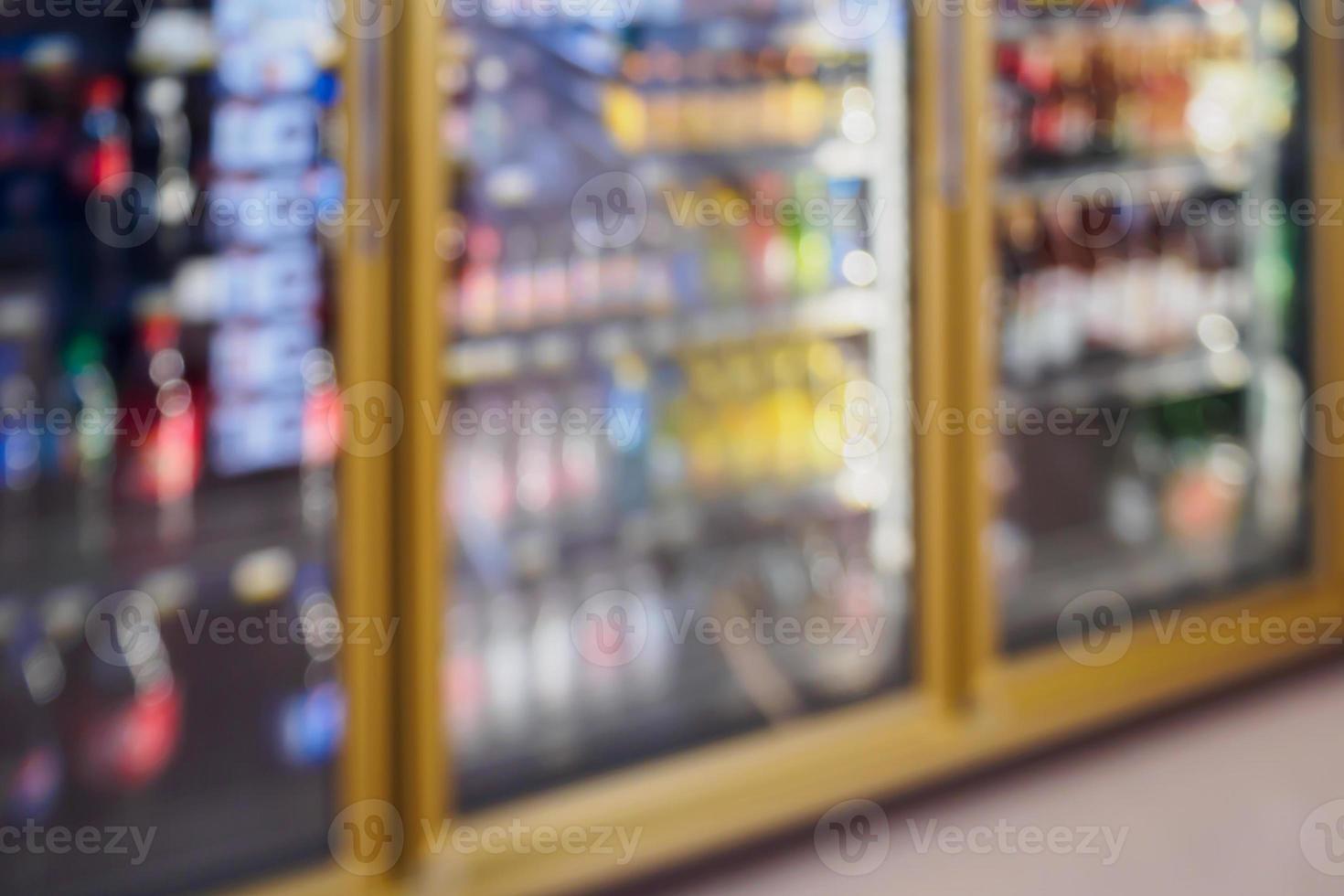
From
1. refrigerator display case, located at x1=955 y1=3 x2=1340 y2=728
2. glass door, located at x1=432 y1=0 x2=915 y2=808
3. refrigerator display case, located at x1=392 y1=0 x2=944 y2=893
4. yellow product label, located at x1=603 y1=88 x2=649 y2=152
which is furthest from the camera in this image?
refrigerator display case, located at x1=955 y1=3 x2=1340 y2=728

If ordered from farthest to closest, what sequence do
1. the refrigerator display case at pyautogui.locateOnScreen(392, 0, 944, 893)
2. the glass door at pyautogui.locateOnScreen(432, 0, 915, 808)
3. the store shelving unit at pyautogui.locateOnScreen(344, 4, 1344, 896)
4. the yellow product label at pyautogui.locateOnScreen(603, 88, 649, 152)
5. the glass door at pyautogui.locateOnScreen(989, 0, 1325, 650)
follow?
the glass door at pyautogui.locateOnScreen(989, 0, 1325, 650)
the yellow product label at pyautogui.locateOnScreen(603, 88, 649, 152)
the glass door at pyautogui.locateOnScreen(432, 0, 915, 808)
the refrigerator display case at pyautogui.locateOnScreen(392, 0, 944, 893)
the store shelving unit at pyautogui.locateOnScreen(344, 4, 1344, 896)

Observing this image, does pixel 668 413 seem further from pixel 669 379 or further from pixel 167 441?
pixel 167 441

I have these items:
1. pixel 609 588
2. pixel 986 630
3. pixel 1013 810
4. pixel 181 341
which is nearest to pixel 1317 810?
pixel 1013 810

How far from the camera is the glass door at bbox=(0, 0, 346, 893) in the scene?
4.26 feet

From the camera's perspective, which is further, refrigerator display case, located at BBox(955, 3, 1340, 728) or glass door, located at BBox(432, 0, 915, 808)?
refrigerator display case, located at BBox(955, 3, 1340, 728)

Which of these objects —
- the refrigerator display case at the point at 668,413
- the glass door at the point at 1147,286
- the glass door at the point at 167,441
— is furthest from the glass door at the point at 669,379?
the glass door at the point at 1147,286

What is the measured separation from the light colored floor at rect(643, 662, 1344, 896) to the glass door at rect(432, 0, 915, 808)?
0.23 metres

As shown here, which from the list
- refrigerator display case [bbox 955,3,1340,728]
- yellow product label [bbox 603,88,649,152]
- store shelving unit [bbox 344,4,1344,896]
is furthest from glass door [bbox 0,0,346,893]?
refrigerator display case [bbox 955,3,1340,728]

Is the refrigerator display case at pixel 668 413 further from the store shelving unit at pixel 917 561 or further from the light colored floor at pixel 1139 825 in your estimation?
the light colored floor at pixel 1139 825

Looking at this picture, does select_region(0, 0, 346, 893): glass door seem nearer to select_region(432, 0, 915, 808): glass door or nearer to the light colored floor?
select_region(432, 0, 915, 808): glass door

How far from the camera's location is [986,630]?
1.69 m

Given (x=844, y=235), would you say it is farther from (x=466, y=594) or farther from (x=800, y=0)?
(x=466, y=594)

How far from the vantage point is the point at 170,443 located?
1.48 metres

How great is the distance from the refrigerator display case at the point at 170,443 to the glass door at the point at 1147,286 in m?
1.27
